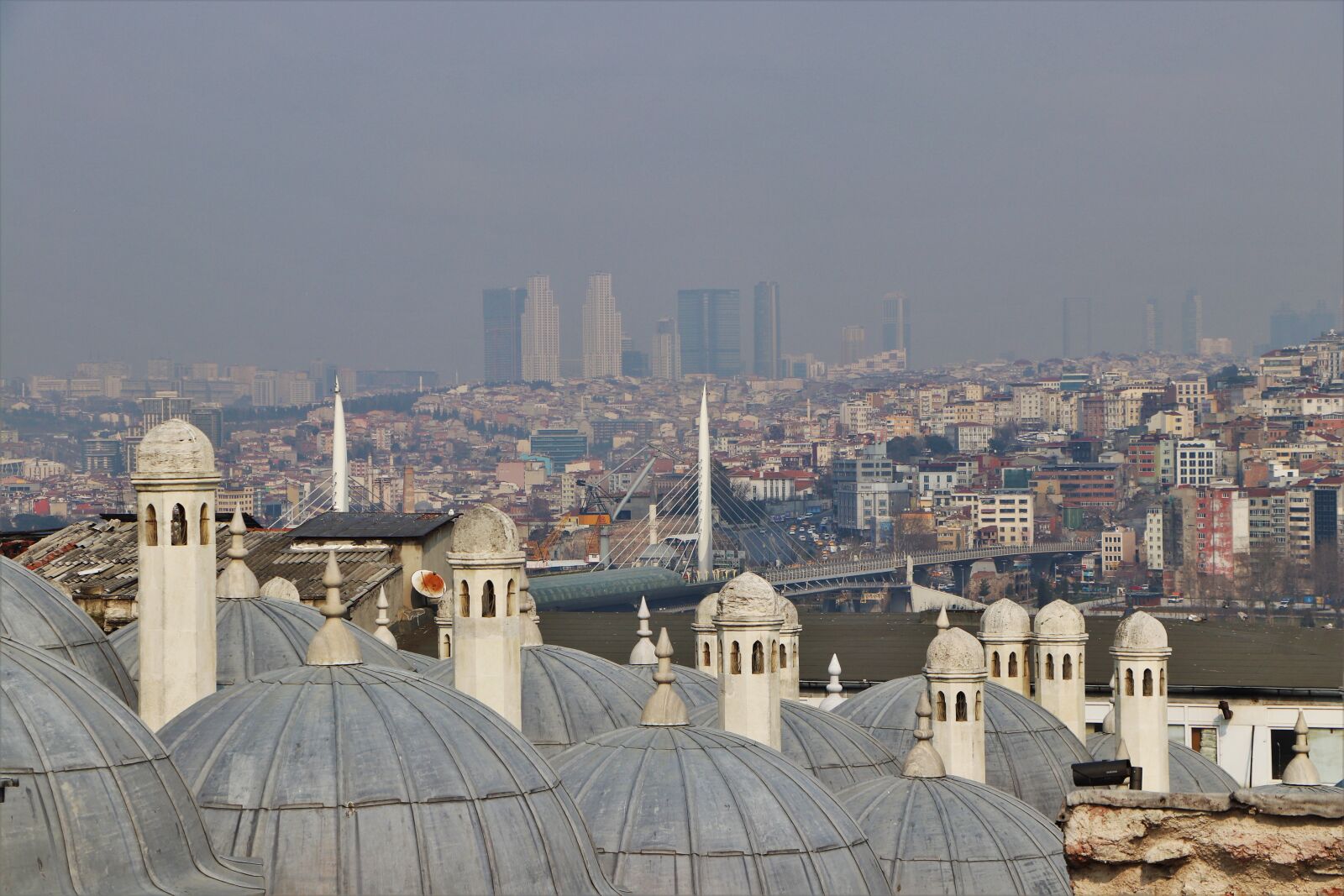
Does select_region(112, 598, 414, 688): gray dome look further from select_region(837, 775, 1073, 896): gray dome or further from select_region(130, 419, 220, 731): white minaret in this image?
select_region(837, 775, 1073, 896): gray dome

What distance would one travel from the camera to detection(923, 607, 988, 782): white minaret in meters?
25.4

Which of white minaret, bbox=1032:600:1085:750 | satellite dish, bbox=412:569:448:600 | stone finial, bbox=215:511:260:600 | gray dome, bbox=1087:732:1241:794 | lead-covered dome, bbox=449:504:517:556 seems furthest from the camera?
satellite dish, bbox=412:569:448:600

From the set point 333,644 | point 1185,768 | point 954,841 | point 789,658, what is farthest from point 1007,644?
point 333,644

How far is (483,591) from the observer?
20172 millimetres

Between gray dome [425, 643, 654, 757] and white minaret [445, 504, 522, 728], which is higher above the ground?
white minaret [445, 504, 522, 728]

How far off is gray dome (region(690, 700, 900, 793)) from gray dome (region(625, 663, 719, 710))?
87 centimetres

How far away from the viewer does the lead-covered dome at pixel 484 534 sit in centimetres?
1997

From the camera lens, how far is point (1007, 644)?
31094mm

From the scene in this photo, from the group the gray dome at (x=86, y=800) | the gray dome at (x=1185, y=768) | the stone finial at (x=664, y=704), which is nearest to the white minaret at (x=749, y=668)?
the stone finial at (x=664, y=704)

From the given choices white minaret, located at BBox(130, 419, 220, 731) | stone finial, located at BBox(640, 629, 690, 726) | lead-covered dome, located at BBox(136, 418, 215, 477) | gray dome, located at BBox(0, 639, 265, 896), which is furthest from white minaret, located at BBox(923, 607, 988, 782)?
gray dome, located at BBox(0, 639, 265, 896)

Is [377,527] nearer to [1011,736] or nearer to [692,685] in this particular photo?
[1011,736]

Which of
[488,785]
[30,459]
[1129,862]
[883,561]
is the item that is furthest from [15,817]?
[883,561]

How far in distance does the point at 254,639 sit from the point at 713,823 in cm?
663

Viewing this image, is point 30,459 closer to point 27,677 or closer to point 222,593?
point 222,593
